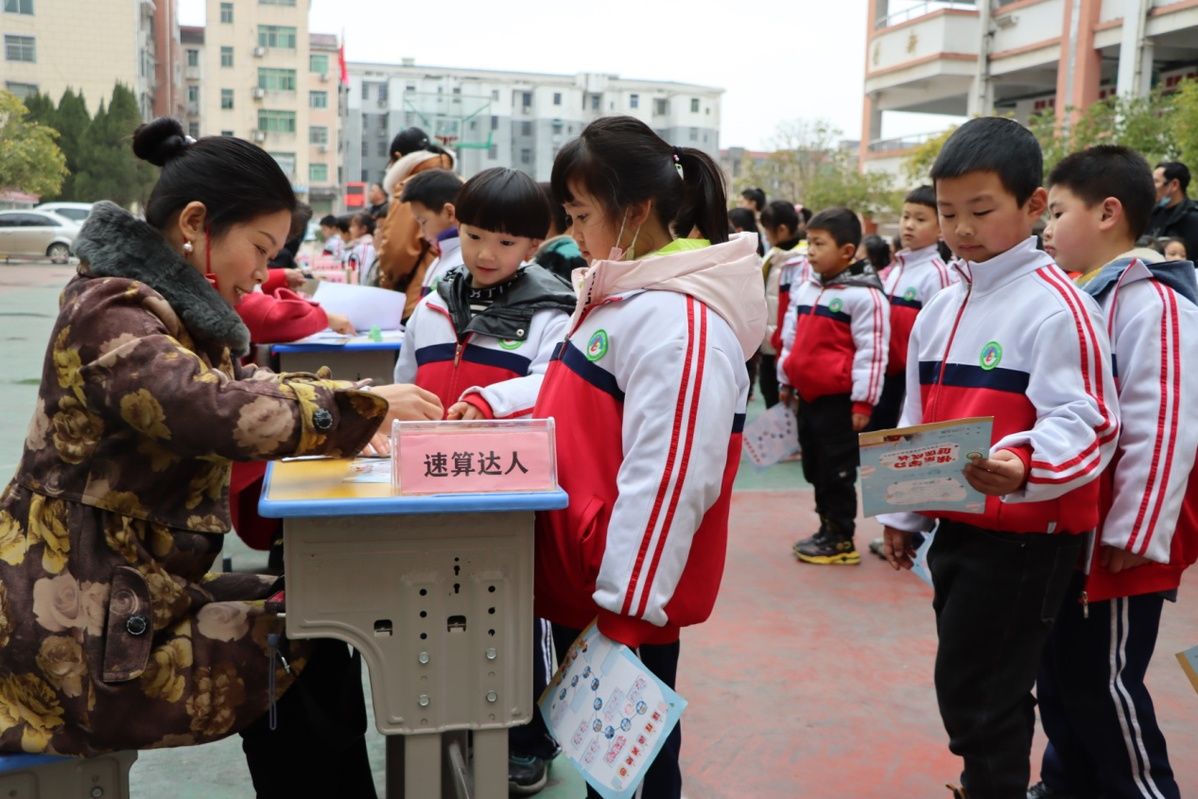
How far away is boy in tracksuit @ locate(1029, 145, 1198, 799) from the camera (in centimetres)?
206

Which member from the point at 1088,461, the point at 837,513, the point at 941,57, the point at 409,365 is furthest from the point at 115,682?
the point at 941,57

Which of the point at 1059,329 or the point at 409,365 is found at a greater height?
the point at 1059,329

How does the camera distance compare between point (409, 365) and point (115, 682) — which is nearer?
point (115, 682)

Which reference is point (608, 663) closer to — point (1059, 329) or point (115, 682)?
point (115, 682)

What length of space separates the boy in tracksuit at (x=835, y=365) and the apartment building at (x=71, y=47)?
38990mm

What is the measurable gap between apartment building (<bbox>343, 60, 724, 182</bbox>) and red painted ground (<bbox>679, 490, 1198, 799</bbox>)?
A: 6123cm

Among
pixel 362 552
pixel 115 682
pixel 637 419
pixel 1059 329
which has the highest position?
pixel 1059 329

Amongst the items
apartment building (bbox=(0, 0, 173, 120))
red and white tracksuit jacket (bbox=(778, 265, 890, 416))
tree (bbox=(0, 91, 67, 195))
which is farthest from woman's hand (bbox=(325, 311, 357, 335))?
apartment building (bbox=(0, 0, 173, 120))

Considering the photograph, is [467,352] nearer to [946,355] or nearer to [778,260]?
[946,355]

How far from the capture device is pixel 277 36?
171 feet

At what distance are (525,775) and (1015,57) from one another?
2247cm

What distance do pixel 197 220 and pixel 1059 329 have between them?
57.0 inches

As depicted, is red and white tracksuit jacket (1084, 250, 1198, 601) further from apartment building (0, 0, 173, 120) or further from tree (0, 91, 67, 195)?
apartment building (0, 0, 173, 120)

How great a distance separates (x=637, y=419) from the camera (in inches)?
64.6
